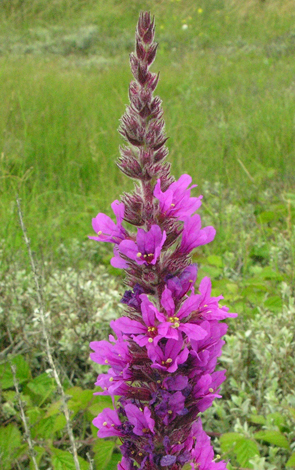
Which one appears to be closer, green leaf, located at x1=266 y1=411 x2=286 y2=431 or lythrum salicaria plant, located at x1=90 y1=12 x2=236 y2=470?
lythrum salicaria plant, located at x1=90 y1=12 x2=236 y2=470

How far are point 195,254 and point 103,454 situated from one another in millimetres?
1645

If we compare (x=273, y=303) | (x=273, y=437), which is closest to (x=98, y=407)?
(x=273, y=437)

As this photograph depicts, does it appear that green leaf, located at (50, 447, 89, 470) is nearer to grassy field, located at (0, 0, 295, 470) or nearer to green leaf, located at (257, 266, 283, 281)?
grassy field, located at (0, 0, 295, 470)

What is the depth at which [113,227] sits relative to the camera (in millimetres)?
1149

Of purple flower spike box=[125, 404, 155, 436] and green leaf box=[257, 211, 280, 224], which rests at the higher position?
green leaf box=[257, 211, 280, 224]

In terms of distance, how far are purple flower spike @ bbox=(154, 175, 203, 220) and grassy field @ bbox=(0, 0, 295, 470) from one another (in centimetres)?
90

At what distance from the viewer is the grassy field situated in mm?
2023

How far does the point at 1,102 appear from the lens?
6.47m

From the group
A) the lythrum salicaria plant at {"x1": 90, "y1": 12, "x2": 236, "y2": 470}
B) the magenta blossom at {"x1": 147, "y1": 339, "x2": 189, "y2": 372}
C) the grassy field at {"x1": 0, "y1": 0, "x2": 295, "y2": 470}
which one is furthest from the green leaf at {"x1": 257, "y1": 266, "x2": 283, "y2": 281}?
the magenta blossom at {"x1": 147, "y1": 339, "x2": 189, "y2": 372}

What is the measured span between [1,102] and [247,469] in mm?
6032

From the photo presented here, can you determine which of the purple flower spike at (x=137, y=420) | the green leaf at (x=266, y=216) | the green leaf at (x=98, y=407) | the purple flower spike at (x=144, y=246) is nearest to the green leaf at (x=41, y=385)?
the green leaf at (x=98, y=407)

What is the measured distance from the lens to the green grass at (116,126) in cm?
455

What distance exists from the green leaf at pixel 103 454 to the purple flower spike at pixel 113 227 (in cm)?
92

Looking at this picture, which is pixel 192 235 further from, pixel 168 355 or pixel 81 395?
pixel 81 395
